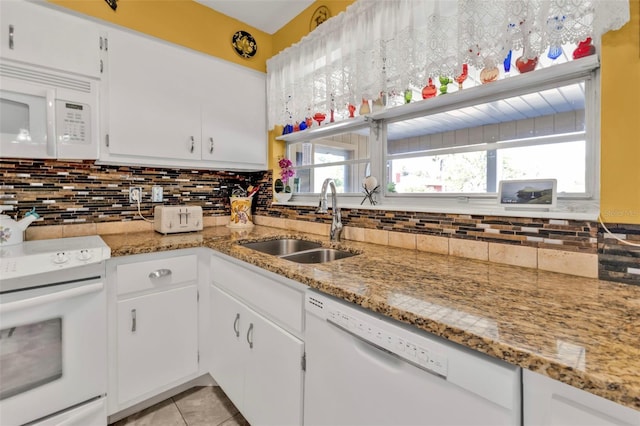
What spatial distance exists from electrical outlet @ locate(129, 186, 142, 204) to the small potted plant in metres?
0.95

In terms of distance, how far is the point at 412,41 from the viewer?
1.27 metres

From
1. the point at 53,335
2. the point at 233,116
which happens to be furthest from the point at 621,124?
the point at 53,335

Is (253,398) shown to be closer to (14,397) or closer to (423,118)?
(14,397)

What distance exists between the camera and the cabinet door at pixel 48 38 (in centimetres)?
134

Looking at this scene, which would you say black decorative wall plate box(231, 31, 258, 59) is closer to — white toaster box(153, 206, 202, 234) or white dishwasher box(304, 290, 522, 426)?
white toaster box(153, 206, 202, 234)

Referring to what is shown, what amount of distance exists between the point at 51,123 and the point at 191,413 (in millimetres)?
1674

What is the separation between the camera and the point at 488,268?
3.57ft

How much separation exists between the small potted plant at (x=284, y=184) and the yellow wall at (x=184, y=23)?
0.79 metres

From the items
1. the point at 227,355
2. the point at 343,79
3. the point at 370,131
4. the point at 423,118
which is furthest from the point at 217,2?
the point at 227,355

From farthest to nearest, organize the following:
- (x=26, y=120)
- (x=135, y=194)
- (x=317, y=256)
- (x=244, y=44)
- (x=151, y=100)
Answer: (x=244, y=44) < (x=135, y=194) < (x=151, y=100) < (x=317, y=256) < (x=26, y=120)

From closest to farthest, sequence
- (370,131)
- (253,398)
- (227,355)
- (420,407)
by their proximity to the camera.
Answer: (420,407)
(253,398)
(227,355)
(370,131)

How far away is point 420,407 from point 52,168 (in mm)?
2206

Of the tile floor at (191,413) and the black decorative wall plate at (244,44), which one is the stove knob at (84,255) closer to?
the tile floor at (191,413)

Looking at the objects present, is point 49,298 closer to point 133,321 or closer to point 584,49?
point 133,321
